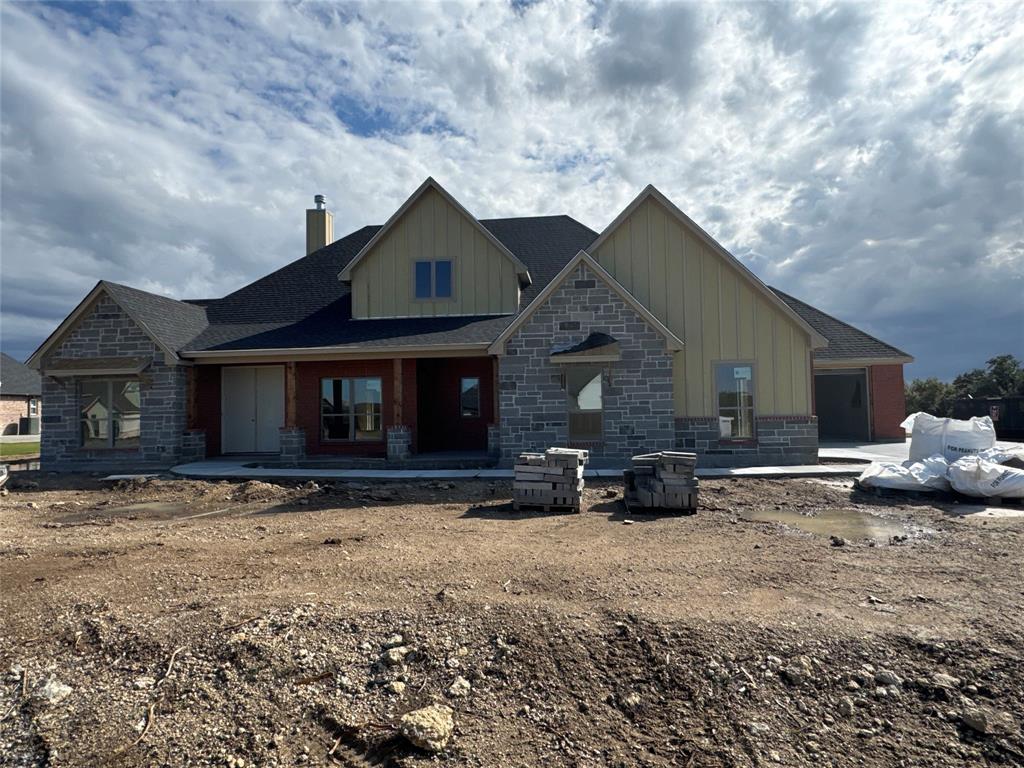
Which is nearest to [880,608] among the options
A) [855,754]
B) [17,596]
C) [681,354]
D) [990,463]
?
[855,754]

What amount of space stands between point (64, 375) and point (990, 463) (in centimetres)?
2016

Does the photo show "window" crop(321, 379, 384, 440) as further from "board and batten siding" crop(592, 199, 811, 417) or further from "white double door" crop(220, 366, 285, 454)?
"board and batten siding" crop(592, 199, 811, 417)

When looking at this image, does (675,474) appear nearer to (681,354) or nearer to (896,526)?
(896,526)

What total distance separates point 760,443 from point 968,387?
29.2 m

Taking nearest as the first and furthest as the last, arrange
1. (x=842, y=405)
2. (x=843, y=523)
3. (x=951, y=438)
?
(x=843, y=523) < (x=951, y=438) < (x=842, y=405)

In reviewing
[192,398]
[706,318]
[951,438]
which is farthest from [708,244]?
[192,398]

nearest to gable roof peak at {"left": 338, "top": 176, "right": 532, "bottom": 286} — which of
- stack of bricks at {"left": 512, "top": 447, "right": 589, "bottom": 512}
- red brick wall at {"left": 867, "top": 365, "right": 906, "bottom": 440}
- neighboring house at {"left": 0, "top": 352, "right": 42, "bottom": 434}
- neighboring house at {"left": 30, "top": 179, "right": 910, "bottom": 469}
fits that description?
neighboring house at {"left": 30, "top": 179, "right": 910, "bottom": 469}

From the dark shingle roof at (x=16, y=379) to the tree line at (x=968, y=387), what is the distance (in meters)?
53.1

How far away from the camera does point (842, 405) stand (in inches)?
878

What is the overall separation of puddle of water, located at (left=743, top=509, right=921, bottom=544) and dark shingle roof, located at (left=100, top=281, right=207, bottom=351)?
1428cm

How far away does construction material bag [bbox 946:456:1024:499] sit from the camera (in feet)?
30.5

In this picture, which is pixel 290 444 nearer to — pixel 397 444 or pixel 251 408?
pixel 251 408

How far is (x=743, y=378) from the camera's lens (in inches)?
547

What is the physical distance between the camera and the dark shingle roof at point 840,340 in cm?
1869
